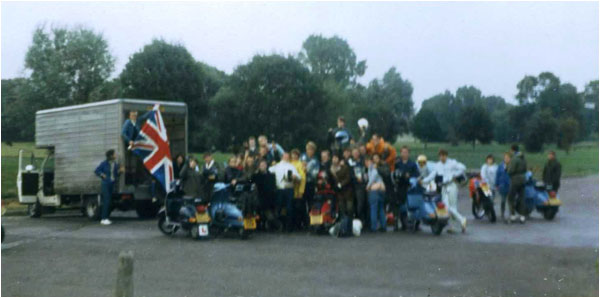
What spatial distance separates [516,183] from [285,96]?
21.4 metres

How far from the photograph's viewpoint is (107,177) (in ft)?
61.2

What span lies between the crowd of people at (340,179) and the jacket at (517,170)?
707 mm

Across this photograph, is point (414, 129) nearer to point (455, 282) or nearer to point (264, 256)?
point (264, 256)

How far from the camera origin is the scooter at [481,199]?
18.1 metres

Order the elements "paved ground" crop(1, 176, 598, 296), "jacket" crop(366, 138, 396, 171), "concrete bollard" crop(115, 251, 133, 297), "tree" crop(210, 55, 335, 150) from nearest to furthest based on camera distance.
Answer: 1. "concrete bollard" crop(115, 251, 133, 297)
2. "paved ground" crop(1, 176, 598, 296)
3. "jacket" crop(366, 138, 396, 171)
4. "tree" crop(210, 55, 335, 150)

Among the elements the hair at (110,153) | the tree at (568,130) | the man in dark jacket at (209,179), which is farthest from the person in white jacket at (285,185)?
the tree at (568,130)

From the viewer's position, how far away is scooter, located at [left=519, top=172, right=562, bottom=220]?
18656 mm

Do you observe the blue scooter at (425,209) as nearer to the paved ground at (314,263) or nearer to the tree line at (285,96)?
the paved ground at (314,263)

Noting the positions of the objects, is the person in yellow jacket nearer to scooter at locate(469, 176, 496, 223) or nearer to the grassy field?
the grassy field

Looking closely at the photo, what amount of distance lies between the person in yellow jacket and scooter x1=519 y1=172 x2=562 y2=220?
5.01 m

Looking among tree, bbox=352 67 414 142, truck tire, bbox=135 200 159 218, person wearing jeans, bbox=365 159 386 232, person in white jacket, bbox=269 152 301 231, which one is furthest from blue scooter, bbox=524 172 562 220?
truck tire, bbox=135 200 159 218

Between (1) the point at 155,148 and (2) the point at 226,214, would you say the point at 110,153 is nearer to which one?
(1) the point at 155,148

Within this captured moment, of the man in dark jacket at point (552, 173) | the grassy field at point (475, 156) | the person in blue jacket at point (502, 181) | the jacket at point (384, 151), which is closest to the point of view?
the grassy field at point (475, 156)

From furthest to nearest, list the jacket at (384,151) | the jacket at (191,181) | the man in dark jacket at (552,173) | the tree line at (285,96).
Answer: the jacket at (384,151), the man in dark jacket at (552,173), the jacket at (191,181), the tree line at (285,96)
